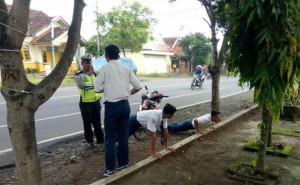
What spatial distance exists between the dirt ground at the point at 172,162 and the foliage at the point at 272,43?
137 cm

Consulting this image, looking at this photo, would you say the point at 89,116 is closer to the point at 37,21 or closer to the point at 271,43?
the point at 271,43

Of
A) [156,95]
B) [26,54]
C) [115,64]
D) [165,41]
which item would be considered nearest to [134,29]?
[26,54]

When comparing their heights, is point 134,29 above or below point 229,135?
above

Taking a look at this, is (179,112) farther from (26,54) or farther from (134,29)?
(26,54)

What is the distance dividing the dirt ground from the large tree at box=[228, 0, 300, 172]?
4.54 feet

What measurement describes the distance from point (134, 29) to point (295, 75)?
24025 mm

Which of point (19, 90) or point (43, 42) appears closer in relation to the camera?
point (19, 90)

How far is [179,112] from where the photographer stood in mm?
9383

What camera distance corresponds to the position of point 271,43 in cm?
342

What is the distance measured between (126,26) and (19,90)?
2456cm

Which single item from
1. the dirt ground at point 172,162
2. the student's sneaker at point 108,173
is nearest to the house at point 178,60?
the dirt ground at point 172,162

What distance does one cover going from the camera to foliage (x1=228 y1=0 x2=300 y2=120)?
132 inches

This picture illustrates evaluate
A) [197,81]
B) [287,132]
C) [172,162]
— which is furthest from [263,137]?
[197,81]

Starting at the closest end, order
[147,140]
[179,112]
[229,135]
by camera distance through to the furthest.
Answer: [147,140]
[229,135]
[179,112]
